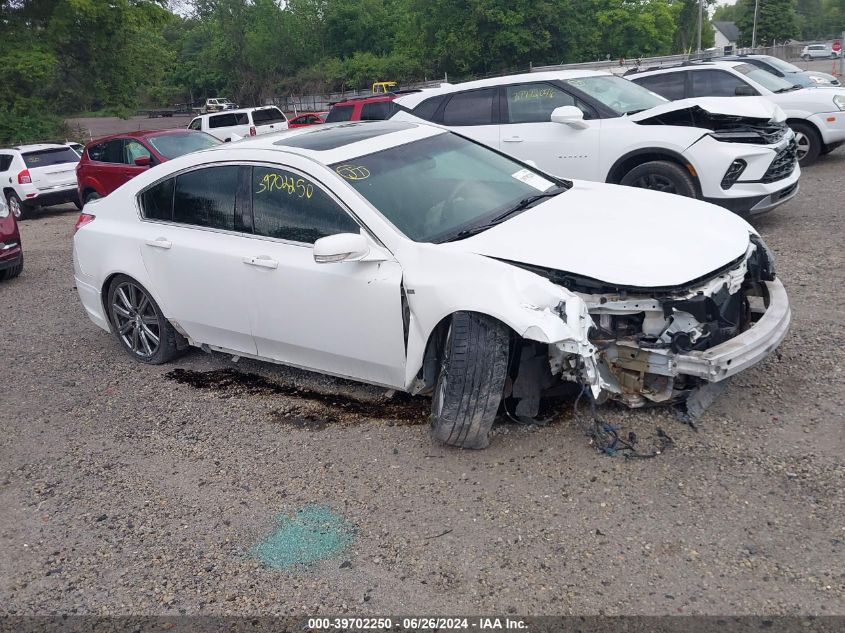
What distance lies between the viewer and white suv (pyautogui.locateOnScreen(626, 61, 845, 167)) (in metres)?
11.0

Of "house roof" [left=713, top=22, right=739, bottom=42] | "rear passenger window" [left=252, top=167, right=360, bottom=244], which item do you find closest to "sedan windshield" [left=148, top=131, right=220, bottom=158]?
"rear passenger window" [left=252, top=167, right=360, bottom=244]

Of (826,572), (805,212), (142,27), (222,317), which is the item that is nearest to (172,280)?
(222,317)

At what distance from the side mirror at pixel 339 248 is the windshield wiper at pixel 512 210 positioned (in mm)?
508

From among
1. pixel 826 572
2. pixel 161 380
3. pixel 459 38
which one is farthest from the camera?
pixel 459 38

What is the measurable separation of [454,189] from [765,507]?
2.50 meters

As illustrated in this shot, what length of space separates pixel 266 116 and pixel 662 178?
701 inches

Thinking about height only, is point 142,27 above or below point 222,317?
above

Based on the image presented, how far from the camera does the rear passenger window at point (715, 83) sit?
10977mm

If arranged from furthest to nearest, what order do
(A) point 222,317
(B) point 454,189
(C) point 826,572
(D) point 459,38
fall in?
(D) point 459,38 → (A) point 222,317 → (B) point 454,189 → (C) point 826,572

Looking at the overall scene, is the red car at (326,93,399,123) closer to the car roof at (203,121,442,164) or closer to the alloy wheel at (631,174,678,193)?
the alloy wheel at (631,174,678,193)

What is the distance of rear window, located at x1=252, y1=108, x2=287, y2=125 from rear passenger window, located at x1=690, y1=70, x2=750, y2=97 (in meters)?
14.6

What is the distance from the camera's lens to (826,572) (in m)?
2.92

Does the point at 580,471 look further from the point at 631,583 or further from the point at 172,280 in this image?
the point at 172,280

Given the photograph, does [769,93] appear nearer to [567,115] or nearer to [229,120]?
[567,115]
